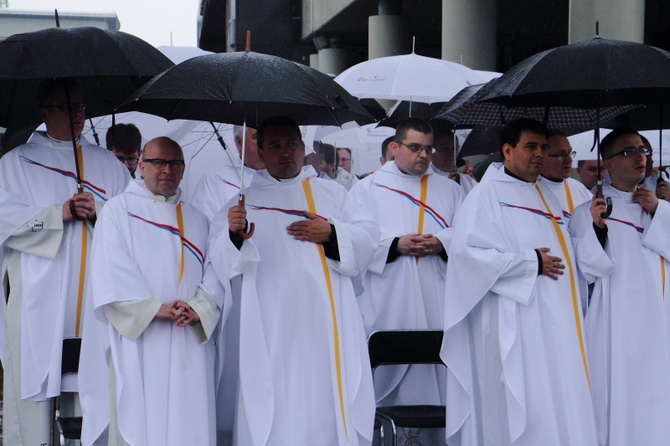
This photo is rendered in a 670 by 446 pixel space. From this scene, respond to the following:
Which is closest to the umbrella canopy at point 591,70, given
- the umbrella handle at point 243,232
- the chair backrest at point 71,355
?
the umbrella handle at point 243,232

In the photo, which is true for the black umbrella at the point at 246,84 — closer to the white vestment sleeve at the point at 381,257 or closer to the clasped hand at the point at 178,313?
the clasped hand at the point at 178,313

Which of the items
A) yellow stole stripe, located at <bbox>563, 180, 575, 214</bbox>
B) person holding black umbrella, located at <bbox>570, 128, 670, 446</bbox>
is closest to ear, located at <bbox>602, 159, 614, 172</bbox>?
person holding black umbrella, located at <bbox>570, 128, 670, 446</bbox>

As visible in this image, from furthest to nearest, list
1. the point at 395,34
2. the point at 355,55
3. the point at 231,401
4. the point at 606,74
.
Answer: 1. the point at 355,55
2. the point at 395,34
3. the point at 231,401
4. the point at 606,74

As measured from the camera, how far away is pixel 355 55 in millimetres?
25922

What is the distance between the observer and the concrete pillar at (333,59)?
24031 mm

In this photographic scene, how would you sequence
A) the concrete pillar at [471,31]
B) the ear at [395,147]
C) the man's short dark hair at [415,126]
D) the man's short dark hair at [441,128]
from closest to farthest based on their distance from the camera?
the man's short dark hair at [415,126] → the ear at [395,147] → the man's short dark hair at [441,128] → the concrete pillar at [471,31]

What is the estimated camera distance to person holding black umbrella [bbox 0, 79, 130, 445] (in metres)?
6.38

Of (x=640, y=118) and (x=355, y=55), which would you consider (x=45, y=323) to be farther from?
(x=355, y=55)

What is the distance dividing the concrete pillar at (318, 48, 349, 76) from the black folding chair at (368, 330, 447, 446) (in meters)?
17.4

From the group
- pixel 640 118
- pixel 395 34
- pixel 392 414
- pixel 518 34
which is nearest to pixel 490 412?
pixel 392 414

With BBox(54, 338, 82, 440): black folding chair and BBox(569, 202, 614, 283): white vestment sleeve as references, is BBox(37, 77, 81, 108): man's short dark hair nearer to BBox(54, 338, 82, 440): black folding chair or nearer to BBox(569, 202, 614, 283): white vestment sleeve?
BBox(54, 338, 82, 440): black folding chair

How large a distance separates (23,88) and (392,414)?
303cm

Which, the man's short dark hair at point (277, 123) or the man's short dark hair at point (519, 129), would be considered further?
the man's short dark hair at point (519, 129)

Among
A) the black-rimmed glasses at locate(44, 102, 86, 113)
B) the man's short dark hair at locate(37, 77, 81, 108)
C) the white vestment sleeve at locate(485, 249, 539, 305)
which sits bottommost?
the white vestment sleeve at locate(485, 249, 539, 305)
